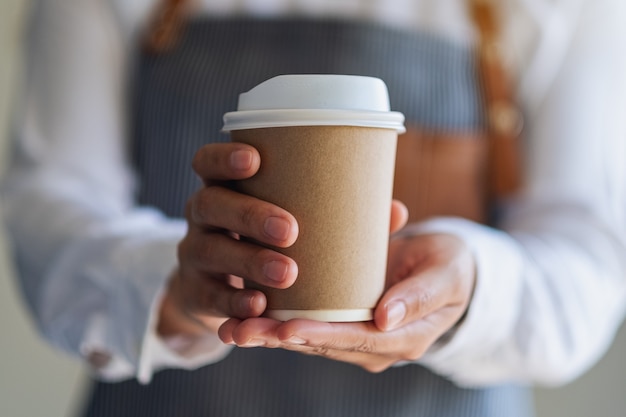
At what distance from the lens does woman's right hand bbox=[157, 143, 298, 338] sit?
0.31 metres

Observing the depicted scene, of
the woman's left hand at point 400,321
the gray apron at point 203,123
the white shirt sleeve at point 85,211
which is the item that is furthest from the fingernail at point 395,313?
the gray apron at point 203,123

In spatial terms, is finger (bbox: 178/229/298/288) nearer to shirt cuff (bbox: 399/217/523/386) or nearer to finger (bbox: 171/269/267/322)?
finger (bbox: 171/269/267/322)

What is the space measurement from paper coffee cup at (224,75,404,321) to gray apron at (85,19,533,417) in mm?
273

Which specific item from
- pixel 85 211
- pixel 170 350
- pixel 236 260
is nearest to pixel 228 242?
pixel 236 260

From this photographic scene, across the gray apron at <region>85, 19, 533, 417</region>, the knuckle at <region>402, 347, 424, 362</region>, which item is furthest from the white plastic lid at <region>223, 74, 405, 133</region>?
the gray apron at <region>85, 19, 533, 417</region>

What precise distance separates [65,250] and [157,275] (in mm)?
111

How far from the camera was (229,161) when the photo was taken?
1.01 ft

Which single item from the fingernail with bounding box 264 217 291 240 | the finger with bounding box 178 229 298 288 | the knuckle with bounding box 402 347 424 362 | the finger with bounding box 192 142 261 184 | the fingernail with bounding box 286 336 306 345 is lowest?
the knuckle with bounding box 402 347 424 362

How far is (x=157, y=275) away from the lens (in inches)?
17.6

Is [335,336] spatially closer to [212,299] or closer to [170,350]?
[212,299]

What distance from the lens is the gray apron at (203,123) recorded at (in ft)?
1.95

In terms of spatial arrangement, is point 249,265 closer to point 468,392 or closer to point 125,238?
point 125,238

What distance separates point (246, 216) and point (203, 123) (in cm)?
28

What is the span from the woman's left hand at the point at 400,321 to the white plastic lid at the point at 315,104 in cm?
8
